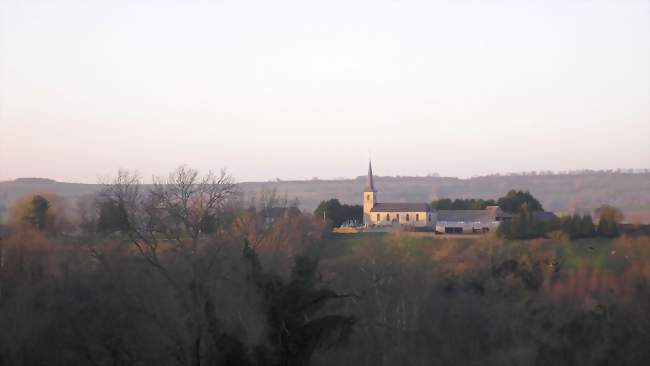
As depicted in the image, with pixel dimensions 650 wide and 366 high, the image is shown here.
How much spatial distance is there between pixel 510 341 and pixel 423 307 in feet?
16.7

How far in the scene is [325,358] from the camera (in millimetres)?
18469

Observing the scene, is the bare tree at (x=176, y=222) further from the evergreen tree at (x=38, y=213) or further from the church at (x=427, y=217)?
the church at (x=427, y=217)

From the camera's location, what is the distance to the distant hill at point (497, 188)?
4304 inches

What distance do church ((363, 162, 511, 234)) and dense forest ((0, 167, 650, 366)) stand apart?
50.0ft

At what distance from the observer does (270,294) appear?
42.4 ft

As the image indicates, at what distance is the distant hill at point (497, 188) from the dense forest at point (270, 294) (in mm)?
64382

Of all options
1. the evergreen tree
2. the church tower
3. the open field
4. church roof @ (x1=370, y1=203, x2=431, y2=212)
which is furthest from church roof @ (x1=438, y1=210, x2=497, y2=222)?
the evergreen tree

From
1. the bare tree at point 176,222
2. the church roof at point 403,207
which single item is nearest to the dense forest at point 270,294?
the bare tree at point 176,222

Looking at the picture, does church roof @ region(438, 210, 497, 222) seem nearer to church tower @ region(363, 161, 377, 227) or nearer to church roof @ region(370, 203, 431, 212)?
church roof @ region(370, 203, 431, 212)

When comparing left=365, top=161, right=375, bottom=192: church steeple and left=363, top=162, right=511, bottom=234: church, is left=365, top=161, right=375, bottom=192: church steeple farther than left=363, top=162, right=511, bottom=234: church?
Yes

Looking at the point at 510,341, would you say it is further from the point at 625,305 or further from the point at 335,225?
the point at 335,225

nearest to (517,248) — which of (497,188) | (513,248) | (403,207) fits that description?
(513,248)

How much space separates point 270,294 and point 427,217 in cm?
5464

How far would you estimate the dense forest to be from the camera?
47.7 feet
